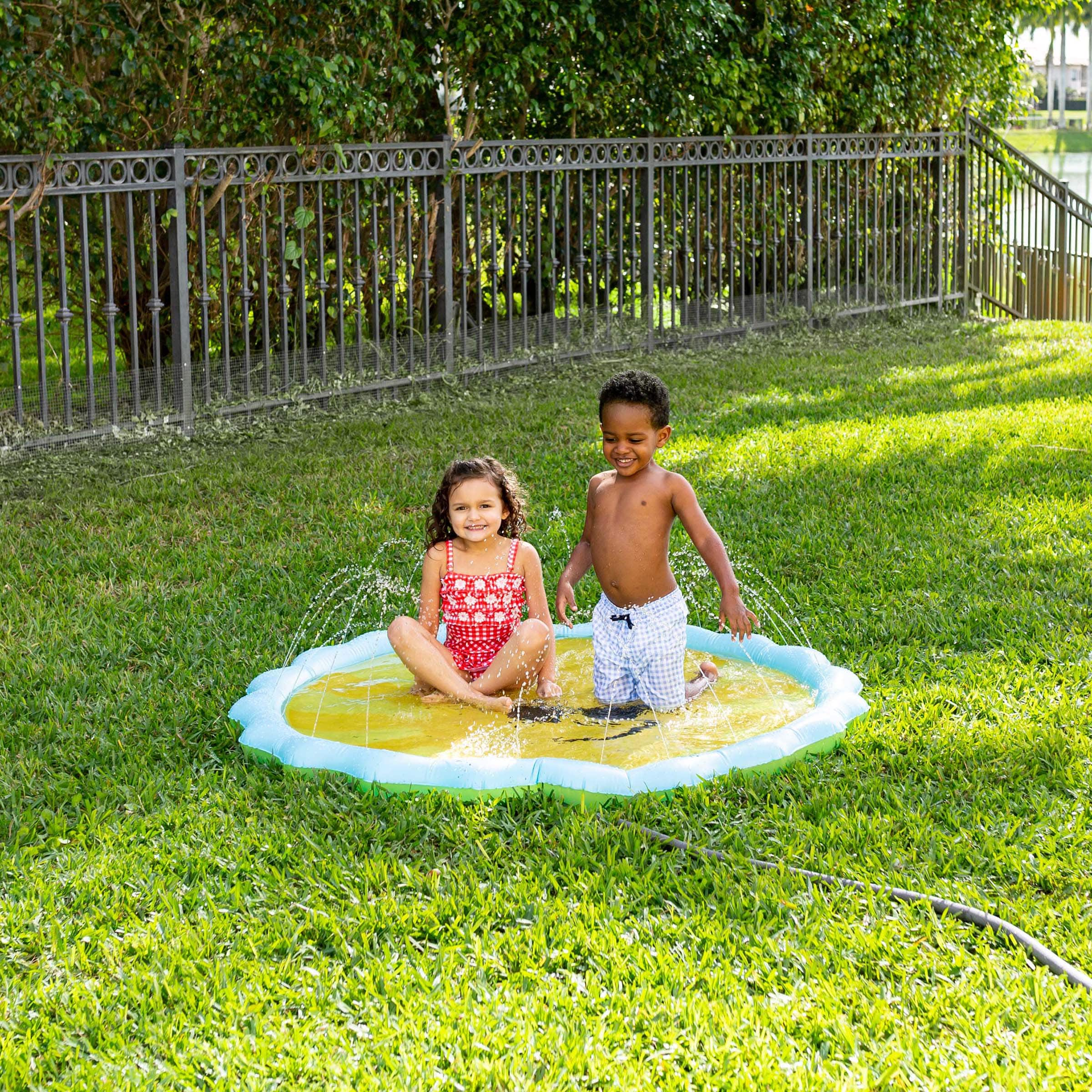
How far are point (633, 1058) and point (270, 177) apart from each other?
291 inches

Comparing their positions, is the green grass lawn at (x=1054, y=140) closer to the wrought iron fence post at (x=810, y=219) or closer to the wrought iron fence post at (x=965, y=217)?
the wrought iron fence post at (x=965, y=217)

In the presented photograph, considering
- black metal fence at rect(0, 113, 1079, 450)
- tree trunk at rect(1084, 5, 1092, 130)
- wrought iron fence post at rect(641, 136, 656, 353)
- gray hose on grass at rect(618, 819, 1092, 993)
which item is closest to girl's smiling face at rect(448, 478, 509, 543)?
gray hose on grass at rect(618, 819, 1092, 993)

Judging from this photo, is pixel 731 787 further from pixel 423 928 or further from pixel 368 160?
pixel 368 160

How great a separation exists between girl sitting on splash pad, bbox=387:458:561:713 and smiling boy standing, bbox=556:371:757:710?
0.16 m

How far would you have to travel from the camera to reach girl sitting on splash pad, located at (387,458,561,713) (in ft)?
15.1

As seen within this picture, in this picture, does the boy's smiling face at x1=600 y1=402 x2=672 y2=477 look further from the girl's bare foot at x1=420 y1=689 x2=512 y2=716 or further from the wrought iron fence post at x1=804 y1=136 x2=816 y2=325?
the wrought iron fence post at x1=804 y1=136 x2=816 y2=325

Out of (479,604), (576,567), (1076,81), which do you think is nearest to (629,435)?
(576,567)

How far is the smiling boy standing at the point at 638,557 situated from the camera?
Answer: 15.0 feet

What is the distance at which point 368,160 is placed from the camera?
9758 millimetres

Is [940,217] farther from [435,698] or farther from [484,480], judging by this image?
[435,698]

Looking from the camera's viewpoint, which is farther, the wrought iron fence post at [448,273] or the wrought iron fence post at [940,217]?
the wrought iron fence post at [940,217]

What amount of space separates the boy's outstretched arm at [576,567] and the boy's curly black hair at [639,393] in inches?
13.8

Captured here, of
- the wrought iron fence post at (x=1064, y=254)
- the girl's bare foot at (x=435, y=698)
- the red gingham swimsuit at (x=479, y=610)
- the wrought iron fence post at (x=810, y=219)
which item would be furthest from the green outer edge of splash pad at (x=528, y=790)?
the wrought iron fence post at (x=1064, y=254)

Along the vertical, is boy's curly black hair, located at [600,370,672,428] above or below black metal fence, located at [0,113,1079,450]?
below
